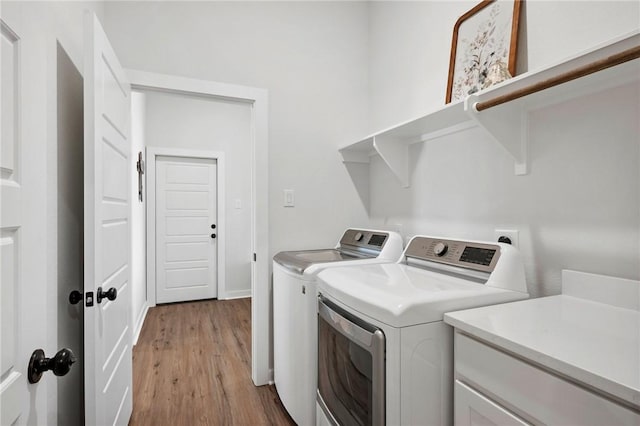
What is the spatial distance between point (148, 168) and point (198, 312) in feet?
5.99

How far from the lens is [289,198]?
7.41ft

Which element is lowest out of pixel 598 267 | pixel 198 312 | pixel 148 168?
pixel 198 312

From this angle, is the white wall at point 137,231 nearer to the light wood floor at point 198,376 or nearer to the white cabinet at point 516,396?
the light wood floor at point 198,376

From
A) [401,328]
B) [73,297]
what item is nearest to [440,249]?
[401,328]

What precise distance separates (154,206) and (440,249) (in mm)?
3665

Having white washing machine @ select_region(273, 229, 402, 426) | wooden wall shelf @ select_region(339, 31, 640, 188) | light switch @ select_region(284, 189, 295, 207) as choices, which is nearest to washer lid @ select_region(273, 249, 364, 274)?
white washing machine @ select_region(273, 229, 402, 426)

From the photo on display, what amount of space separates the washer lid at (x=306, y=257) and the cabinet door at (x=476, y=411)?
880 millimetres

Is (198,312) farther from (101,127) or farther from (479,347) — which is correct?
(479,347)

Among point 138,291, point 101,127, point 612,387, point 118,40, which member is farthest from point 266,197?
point 138,291

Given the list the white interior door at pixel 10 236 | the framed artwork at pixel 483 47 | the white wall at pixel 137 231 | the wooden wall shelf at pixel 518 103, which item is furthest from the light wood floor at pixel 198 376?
the framed artwork at pixel 483 47

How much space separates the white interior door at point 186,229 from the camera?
4.12m

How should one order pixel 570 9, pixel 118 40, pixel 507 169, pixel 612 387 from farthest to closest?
1. pixel 118 40
2. pixel 507 169
3. pixel 570 9
4. pixel 612 387

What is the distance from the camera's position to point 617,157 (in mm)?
1059

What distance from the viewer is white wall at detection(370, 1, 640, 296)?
105 cm
